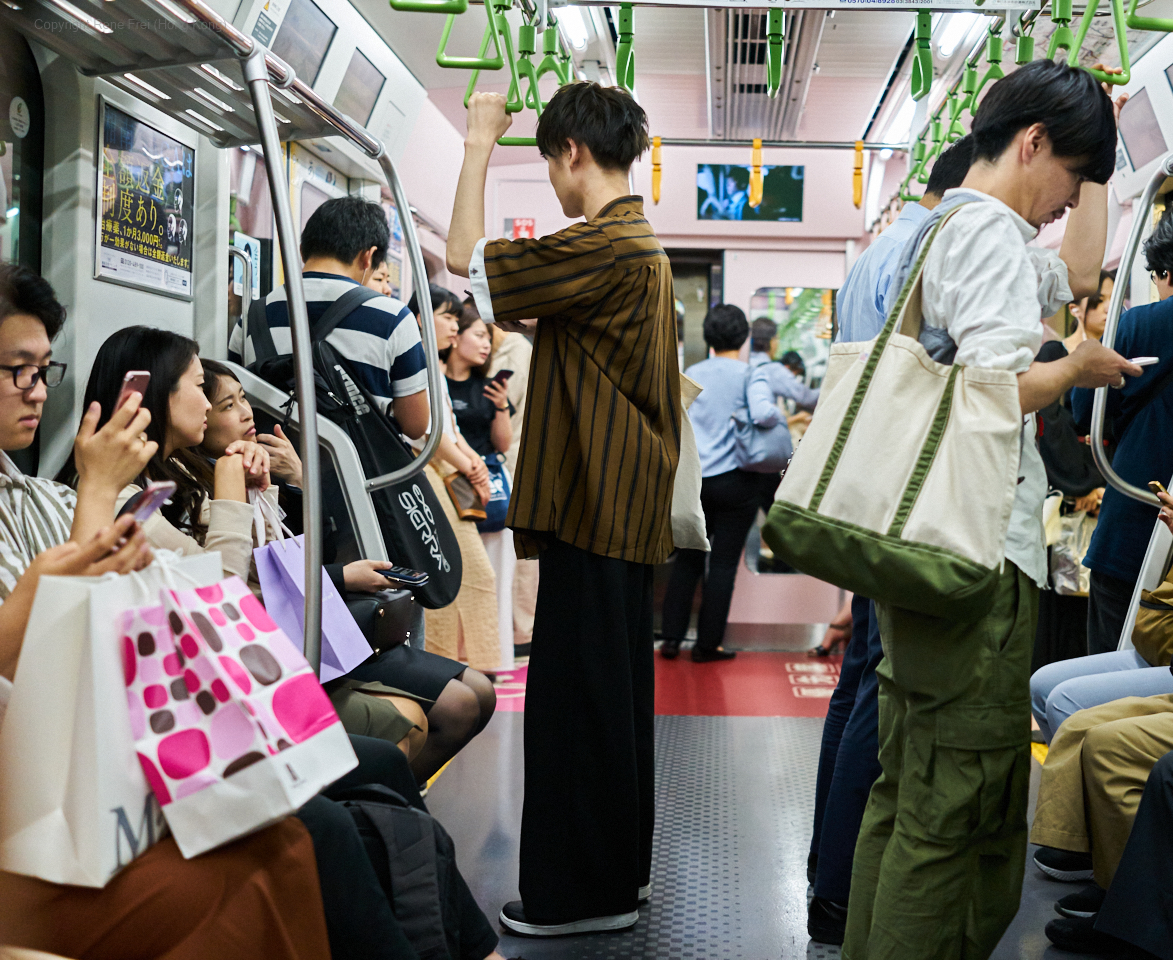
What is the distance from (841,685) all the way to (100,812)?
1.63 meters

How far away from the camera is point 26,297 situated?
5.29 feet

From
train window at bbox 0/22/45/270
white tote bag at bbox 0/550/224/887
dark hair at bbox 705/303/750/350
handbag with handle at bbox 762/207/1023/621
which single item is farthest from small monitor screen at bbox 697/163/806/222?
white tote bag at bbox 0/550/224/887

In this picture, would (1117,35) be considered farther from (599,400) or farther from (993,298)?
(599,400)

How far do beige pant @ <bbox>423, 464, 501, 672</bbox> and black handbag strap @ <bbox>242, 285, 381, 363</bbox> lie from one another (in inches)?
63.5

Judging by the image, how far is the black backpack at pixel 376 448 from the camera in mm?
2451

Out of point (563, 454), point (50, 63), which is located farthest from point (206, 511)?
point (50, 63)

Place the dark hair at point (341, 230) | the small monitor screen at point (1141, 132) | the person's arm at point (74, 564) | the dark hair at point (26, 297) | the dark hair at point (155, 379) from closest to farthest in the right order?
the person's arm at point (74, 564)
the dark hair at point (26, 297)
the dark hair at point (155, 379)
the dark hair at point (341, 230)
the small monitor screen at point (1141, 132)

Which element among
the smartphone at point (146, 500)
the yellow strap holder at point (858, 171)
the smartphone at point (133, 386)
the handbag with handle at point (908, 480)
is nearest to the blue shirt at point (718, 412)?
the yellow strap holder at point (858, 171)

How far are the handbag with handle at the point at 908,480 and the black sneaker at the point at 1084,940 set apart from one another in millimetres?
1083

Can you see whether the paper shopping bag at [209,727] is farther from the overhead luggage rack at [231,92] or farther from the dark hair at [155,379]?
the dark hair at [155,379]

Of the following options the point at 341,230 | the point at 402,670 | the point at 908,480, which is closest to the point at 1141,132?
the point at 341,230

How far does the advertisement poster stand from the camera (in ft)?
8.07

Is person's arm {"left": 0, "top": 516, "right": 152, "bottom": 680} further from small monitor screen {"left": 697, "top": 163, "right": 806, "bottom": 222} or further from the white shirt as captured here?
small monitor screen {"left": 697, "top": 163, "right": 806, "bottom": 222}

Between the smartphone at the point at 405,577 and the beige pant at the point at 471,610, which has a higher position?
the smartphone at the point at 405,577
